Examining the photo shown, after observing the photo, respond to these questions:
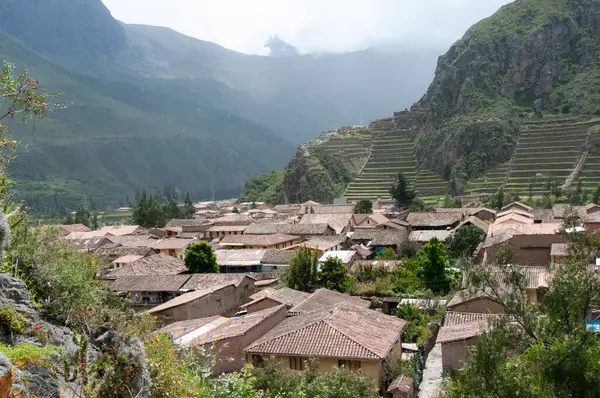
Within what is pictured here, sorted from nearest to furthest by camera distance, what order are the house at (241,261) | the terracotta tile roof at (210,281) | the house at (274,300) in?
1. the house at (274,300)
2. the terracotta tile roof at (210,281)
3. the house at (241,261)

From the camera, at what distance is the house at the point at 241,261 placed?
4288 centimetres

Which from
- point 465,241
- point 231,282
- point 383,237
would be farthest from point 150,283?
point 465,241

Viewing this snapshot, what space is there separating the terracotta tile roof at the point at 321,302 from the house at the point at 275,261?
16326 millimetres

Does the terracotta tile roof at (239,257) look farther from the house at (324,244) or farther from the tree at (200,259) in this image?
the tree at (200,259)

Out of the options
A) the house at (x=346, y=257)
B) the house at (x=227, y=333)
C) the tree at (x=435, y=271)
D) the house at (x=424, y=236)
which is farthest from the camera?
the house at (x=424, y=236)

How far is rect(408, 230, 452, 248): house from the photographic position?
4612 centimetres

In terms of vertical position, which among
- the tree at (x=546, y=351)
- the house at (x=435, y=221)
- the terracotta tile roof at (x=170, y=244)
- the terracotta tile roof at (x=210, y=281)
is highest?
the tree at (x=546, y=351)

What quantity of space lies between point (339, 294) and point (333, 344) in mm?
9072

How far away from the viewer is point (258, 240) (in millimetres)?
52031

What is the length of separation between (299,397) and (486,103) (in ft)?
390

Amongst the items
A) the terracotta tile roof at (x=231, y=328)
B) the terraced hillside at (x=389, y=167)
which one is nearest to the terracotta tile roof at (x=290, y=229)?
the terracotta tile roof at (x=231, y=328)

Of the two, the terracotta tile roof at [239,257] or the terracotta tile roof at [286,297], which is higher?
the terracotta tile roof at [286,297]

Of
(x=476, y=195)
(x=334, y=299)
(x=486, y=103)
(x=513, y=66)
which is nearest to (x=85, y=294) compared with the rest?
(x=334, y=299)

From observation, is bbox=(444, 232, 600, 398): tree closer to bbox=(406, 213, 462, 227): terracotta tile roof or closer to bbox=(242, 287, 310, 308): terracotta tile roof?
bbox=(242, 287, 310, 308): terracotta tile roof
